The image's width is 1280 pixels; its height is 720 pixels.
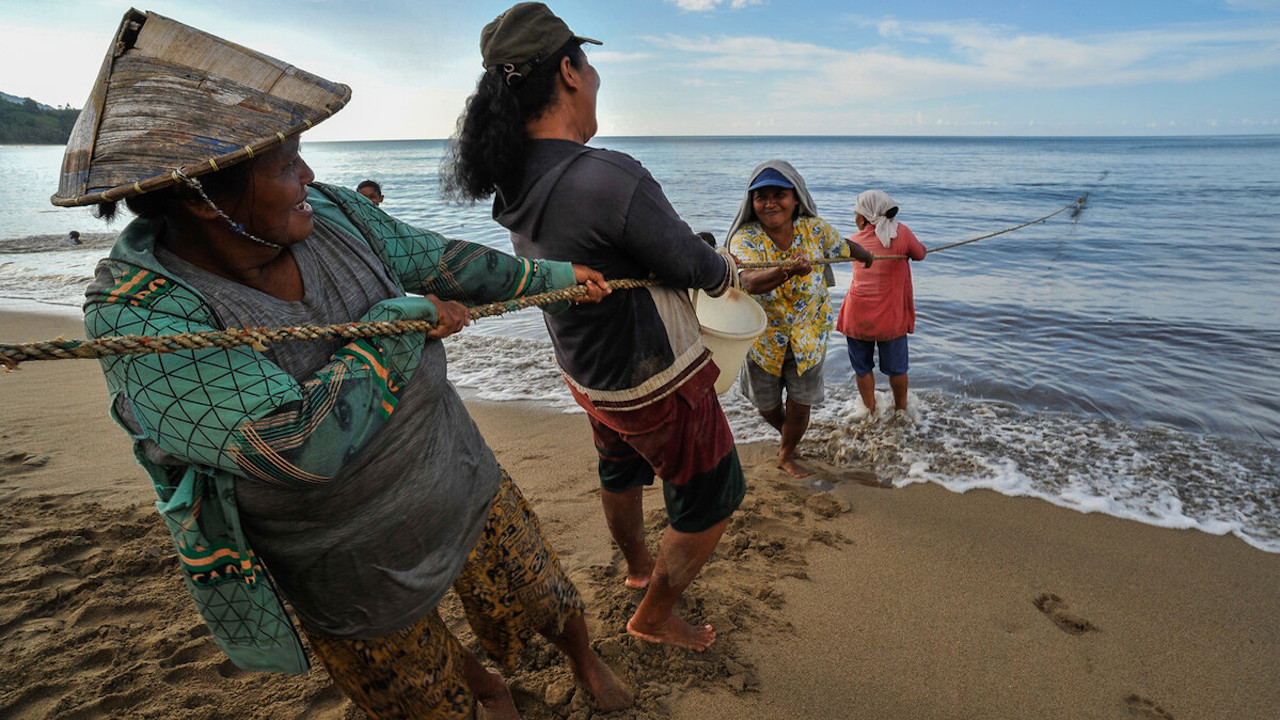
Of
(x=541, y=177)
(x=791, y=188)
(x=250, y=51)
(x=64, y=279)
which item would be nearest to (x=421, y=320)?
(x=250, y=51)

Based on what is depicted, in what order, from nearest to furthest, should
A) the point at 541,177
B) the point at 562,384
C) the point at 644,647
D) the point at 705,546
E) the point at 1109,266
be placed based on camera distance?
the point at 541,177
the point at 705,546
the point at 644,647
the point at 562,384
the point at 1109,266

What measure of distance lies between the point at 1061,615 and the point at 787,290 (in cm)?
189

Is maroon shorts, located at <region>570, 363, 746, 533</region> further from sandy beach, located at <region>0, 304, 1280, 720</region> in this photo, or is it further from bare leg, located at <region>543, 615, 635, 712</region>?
sandy beach, located at <region>0, 304, 1280, 720</region>

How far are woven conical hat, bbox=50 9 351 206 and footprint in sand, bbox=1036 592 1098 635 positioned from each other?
3050 mm

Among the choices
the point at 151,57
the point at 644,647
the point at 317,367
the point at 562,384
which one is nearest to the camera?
the point at 151,57

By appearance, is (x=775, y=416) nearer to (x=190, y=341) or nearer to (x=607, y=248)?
(x=607, y=248)

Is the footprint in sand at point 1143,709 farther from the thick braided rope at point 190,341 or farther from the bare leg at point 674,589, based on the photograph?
the thick braided rope at point 190,341

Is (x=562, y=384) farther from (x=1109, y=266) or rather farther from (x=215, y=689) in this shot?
(x=1109, y=266)

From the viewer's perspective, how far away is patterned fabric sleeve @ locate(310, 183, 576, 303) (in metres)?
1.50

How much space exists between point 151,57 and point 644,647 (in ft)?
7.21

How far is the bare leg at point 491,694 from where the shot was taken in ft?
6.40

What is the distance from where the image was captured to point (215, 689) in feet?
7.39

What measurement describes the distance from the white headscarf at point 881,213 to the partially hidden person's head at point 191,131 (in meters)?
3.94

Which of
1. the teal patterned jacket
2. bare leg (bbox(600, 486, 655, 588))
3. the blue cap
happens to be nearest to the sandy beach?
bare leg (bbox(600, 486, 655, 588))
